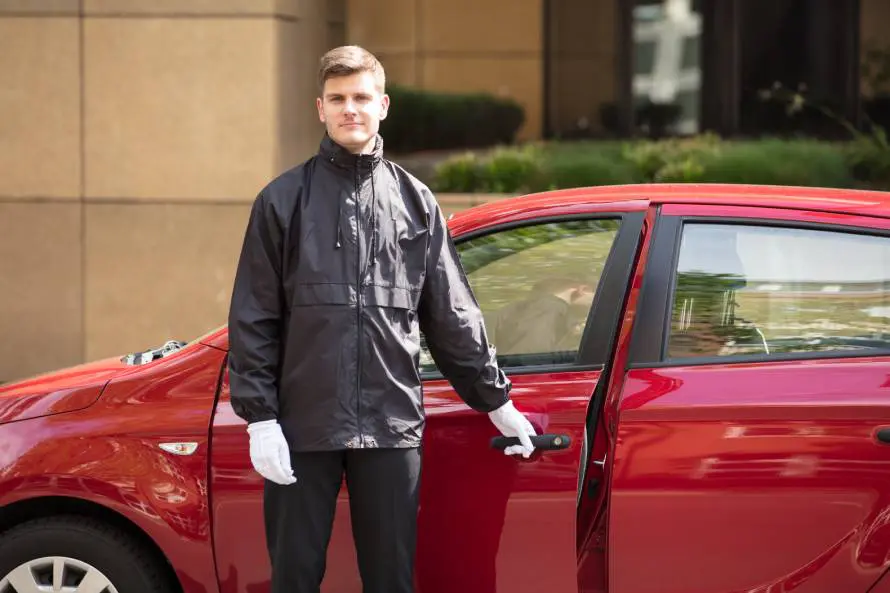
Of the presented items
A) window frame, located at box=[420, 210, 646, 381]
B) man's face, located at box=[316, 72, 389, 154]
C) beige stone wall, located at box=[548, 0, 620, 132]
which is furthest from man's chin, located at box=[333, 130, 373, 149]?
beige stone wall, located at box=[548, 0, 620, 132]

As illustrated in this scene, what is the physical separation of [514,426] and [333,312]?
58cm

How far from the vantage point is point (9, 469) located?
4086 millimetres

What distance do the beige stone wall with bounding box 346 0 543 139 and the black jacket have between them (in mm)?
7927

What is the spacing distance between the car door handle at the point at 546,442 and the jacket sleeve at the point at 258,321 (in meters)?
0.65

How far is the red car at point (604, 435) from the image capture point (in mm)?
3680

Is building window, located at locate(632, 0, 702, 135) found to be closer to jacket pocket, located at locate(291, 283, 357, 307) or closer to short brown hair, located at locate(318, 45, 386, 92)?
short brown hair, located at locate(318, 45, 386, 92)

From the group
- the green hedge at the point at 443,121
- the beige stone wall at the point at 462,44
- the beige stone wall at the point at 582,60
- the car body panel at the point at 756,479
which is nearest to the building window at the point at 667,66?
the beige stone wall at the point at 582,60

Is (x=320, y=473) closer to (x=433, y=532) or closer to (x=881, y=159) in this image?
(x=433, y=532)

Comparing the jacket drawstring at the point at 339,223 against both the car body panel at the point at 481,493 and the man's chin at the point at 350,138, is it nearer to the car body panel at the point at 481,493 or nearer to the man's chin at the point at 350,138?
the man's chin at the point at 350,138

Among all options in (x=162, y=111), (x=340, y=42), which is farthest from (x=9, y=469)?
(x=340, y=42)

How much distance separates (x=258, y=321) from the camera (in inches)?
138

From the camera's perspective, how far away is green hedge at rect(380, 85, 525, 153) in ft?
36.6

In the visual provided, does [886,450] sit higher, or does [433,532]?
[886,450]

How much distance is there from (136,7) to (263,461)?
261 inches
